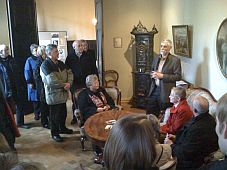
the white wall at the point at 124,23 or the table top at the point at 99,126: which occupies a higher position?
the white wall at the point at 124,23

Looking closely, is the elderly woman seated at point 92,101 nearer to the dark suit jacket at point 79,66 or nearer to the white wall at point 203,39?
the dark suit jacket at point 79,66

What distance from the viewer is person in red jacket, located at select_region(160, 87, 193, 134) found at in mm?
3154

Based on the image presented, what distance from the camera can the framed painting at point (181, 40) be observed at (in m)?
4.85

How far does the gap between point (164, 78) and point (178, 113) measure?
3.58ft

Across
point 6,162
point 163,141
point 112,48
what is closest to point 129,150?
point 6,162

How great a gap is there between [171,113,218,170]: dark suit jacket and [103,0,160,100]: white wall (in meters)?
3.95

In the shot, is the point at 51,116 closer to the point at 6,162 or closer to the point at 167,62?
the point at 167,62

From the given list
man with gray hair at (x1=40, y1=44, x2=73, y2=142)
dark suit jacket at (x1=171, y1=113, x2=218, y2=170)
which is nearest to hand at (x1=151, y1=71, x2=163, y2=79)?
man with gray hair at (x1=40, y1=44, x2=73, y2=142)

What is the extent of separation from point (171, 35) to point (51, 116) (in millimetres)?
3009

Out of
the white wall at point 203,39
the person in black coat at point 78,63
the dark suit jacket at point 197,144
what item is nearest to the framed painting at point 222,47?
the white wall at point 203,39

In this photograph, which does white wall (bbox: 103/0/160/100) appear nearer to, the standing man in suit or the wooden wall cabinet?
the wooden wall cabinet

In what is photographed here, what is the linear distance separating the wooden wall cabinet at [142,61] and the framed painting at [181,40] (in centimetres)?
57

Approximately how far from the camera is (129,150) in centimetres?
140

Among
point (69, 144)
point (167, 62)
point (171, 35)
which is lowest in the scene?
point (69, 144)
